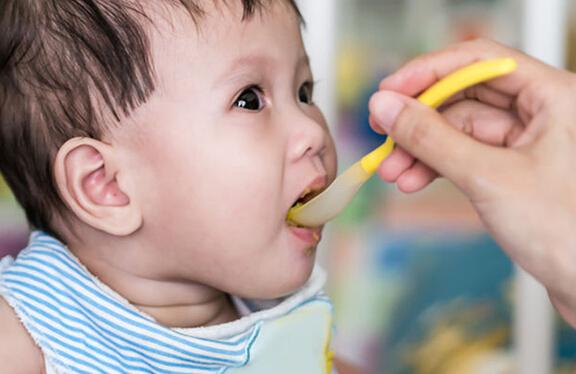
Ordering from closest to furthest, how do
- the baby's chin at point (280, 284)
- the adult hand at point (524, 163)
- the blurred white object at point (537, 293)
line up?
the adult hand at point (524, 163), the baby's chin at point (280, 284), the blurred white object at point (537, 293)

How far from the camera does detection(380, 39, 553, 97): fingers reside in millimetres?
893

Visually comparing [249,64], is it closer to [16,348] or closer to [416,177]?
[416,177]

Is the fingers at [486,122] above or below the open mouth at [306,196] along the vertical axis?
above

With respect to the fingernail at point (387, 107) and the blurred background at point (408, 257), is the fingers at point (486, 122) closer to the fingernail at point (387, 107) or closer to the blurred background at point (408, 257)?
the fingernail at point (387, 107)

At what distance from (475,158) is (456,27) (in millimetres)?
1205

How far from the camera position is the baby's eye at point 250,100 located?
0.97 metres

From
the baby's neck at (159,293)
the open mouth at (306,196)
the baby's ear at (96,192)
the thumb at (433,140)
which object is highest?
the thumb at (433,140)

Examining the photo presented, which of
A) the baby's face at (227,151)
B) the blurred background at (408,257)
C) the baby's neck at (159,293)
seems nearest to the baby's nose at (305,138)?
the baby's face at (227,151)

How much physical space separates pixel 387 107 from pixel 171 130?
0.25m

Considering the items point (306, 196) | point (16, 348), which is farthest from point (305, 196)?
point (16, 348)

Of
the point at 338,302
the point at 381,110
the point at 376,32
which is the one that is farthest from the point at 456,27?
the point at 381,110

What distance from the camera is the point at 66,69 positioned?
A: 0.95 meters

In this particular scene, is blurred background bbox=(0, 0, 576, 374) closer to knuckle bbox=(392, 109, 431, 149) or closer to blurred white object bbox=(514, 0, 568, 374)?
blurred white object bbox=(514, 0, 568, 374)

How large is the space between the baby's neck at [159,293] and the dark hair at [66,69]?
0.35 ft
